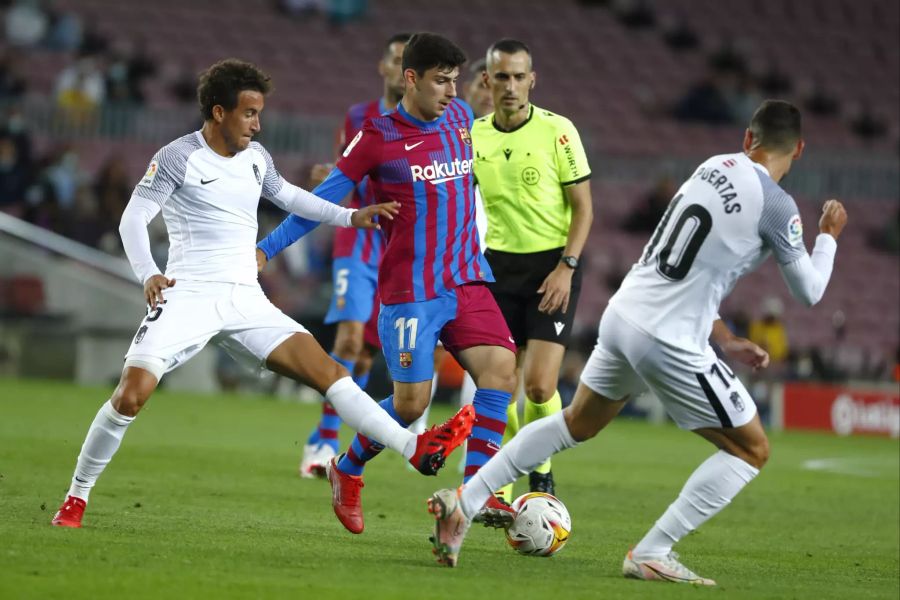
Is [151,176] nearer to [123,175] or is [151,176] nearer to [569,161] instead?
[569,161]

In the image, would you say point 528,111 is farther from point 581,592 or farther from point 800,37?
point 800,37

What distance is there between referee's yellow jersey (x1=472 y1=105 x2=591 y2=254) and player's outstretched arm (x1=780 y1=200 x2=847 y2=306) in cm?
224

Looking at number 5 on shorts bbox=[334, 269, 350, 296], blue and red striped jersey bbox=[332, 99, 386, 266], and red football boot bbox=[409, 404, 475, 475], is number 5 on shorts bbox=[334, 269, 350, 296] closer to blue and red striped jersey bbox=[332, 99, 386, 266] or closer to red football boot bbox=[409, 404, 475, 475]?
blue and red striped jersey bbox=[332, 99, 386, 266]

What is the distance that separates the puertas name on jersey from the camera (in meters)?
6.34

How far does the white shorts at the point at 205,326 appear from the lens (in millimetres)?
7090

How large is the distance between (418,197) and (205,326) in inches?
52.3

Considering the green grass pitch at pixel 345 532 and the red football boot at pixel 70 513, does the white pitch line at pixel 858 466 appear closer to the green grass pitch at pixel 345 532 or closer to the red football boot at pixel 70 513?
the green grass pitch at pixel 345 532

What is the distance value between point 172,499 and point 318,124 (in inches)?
590

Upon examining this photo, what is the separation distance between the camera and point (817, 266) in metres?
6.45

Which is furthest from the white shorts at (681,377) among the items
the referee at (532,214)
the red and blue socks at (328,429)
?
the red and blue socks at (328,429)

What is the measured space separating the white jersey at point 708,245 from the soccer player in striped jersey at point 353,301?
446 centimetres

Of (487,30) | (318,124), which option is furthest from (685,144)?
(318,124)

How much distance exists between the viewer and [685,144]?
91.5 feet

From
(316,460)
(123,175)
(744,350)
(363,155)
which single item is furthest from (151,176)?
(123,175)
